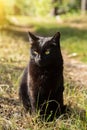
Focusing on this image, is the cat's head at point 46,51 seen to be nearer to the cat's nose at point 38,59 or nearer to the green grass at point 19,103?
the cat's nose at point 38,59

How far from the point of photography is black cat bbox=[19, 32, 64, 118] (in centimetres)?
546

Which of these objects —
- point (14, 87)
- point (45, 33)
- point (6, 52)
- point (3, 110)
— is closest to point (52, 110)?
point (3, 110)

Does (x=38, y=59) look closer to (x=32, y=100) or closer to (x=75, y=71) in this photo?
(x=32, y=100)

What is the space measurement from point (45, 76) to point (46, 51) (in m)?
0.36

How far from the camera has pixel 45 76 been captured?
563 cm

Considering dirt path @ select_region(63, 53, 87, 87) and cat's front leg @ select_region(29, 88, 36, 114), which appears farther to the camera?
dirt path @ select_region(63, 53, 87, 87)

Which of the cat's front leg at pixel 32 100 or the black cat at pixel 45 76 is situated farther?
the cat's front leg at pixel 32 100

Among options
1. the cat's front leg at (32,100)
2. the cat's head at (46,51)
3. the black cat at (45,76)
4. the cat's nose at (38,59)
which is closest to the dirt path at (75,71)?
the black cat at (45,76)

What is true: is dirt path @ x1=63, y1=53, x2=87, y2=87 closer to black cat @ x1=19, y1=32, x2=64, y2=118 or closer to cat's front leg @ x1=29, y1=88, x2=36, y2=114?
black cat @ x1=19, y1=32, x2=64, y2=118

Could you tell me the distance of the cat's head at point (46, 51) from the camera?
5.44 metres

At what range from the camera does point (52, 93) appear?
5.72 metres

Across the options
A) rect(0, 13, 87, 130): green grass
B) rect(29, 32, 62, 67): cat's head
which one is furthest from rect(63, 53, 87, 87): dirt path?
rect(29, 32, 62, 67): cat's head

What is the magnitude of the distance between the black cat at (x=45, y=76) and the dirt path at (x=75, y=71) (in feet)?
4.88

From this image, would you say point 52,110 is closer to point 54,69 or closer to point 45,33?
point 54,69
